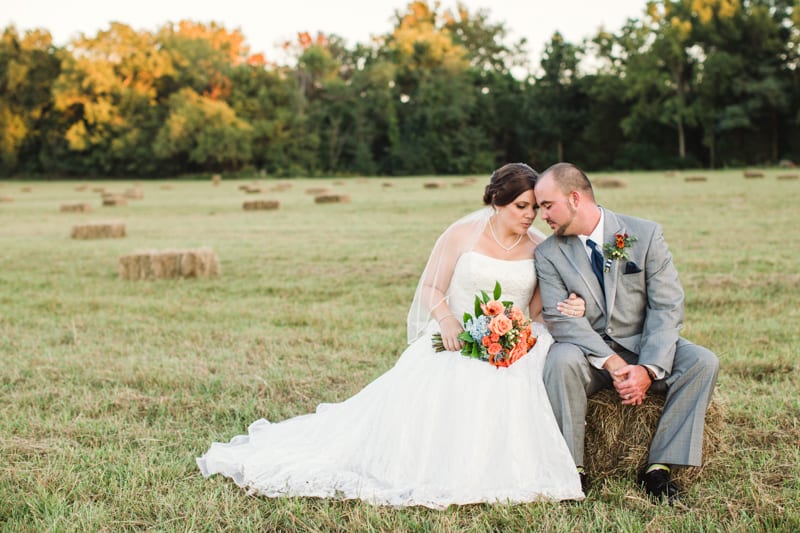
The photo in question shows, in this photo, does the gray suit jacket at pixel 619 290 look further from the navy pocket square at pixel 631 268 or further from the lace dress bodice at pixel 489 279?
the lace dress bodice at pixel 489 279

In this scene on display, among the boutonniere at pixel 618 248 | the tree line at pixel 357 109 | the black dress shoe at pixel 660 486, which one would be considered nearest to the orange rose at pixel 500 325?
the boutonniere at pixel 618 248

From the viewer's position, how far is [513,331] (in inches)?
143

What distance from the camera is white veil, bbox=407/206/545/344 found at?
4293mm

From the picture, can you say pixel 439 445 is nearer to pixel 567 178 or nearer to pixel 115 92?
pixel 567 178

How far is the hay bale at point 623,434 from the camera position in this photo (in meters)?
3.60

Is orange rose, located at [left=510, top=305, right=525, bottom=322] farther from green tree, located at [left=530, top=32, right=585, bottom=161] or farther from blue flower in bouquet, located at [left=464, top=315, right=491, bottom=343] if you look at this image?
green tree, located at [left=530, top=32, right=585, bottom=161]

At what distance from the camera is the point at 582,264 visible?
389cm

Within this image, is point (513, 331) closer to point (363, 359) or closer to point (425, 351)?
point (425, 351)

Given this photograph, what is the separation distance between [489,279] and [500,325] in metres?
0.59

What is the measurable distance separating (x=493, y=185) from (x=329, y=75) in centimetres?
4881

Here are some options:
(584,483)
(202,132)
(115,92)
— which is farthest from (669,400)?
(115,92)

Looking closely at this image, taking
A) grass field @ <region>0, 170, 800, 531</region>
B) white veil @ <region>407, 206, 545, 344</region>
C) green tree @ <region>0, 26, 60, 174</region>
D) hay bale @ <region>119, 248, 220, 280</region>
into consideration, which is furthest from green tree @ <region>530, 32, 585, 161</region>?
white veil @ <region>407, 206, 545, 344</region>

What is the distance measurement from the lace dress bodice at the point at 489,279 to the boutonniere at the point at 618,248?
0.47 meters

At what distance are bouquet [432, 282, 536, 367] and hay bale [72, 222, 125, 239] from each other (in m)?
11.9
